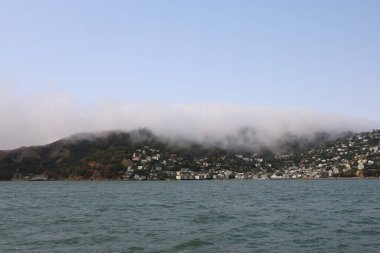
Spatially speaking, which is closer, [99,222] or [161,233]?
[161,233]

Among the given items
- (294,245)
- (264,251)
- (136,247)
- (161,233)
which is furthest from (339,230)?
(136,247)

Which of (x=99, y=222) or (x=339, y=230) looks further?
(x=99, y=222)

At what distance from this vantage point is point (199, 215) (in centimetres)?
4747

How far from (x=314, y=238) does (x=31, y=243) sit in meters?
18.7

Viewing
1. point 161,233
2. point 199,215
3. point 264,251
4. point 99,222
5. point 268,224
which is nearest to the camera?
point 264,251

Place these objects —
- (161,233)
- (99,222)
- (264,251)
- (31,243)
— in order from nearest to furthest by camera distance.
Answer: (264,251)
(31,243)
(161,233)
(99,222)

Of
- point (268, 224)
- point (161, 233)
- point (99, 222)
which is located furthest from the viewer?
point (99, 222)

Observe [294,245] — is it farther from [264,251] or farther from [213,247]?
[213,247]

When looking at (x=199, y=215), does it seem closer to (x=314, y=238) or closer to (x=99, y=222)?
(x=99, y=222)

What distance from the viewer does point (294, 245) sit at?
29.0 metres

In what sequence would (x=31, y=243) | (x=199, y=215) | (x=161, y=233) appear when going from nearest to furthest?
(x=31, y=243) → (x=161, y=233) → (x=199, y=215)

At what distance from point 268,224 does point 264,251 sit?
475 inches

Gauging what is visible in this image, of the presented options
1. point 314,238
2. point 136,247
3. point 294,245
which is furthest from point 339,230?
point 136,247

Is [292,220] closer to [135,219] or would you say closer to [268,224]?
[268,224]
